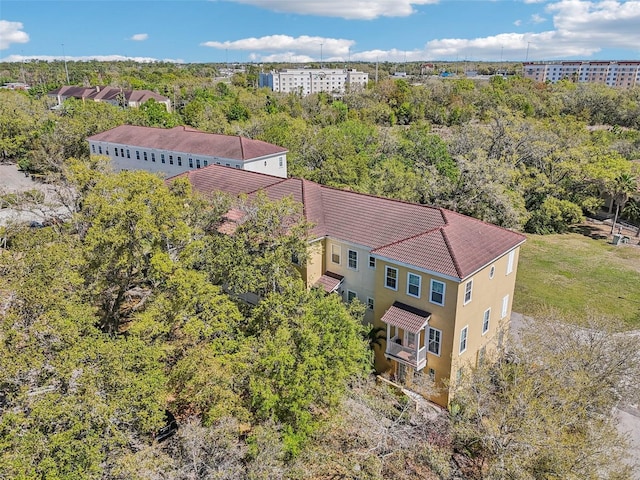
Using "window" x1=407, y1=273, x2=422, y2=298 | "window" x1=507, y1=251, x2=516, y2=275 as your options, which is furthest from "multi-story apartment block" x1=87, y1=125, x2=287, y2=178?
"window" x1=507, y1=251, x2=516, y2=275

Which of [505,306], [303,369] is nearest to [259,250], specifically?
[303,369]

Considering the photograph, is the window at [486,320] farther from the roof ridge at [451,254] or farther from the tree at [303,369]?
the tree at [303,369]

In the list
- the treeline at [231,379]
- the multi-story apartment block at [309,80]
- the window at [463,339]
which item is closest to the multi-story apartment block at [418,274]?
Result: the window at [463,339]

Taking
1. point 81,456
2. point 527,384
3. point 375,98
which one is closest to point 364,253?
point 527,384

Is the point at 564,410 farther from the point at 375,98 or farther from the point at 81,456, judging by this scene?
the point at 375,98

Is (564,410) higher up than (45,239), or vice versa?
(45,239)
